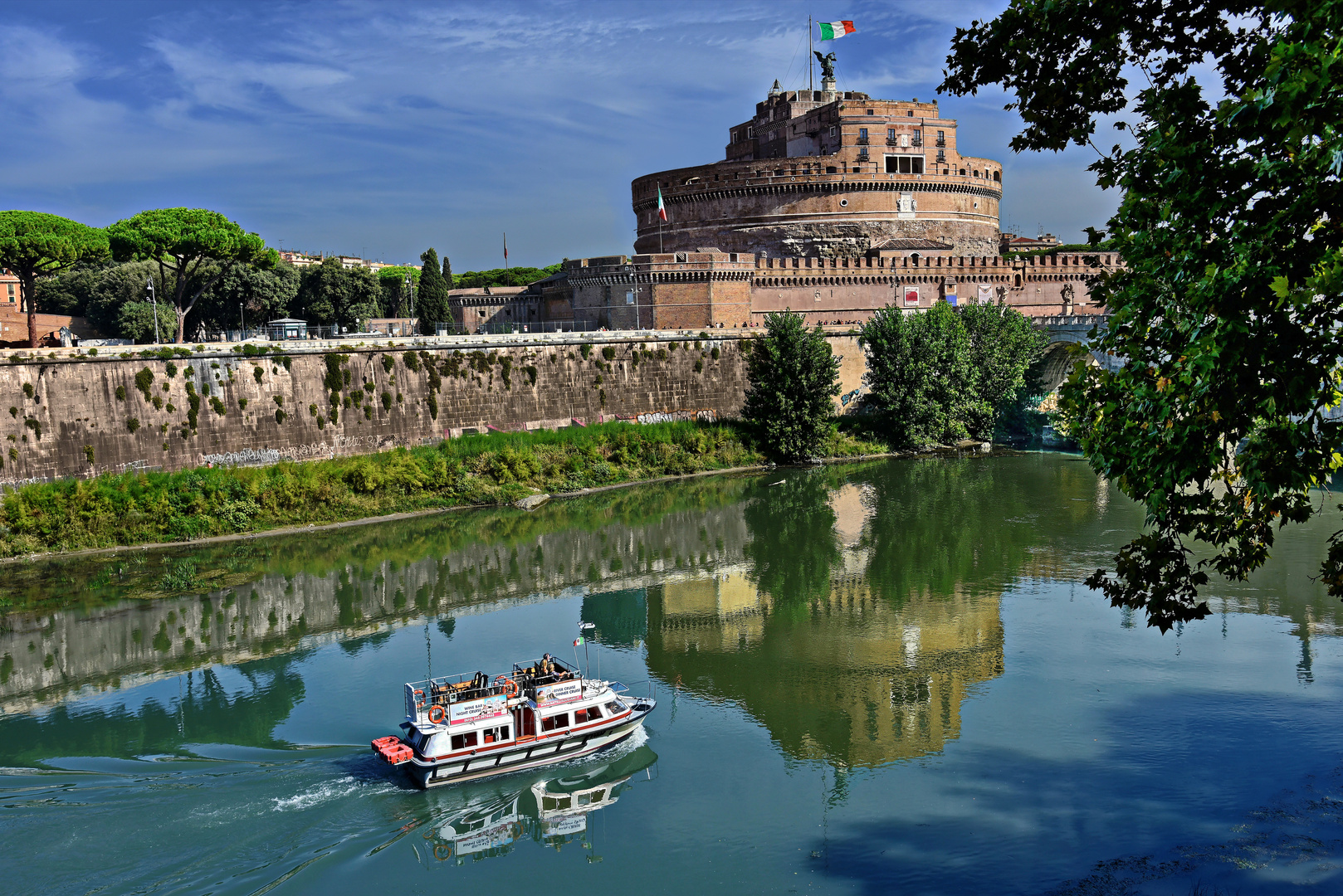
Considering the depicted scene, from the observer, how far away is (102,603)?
59.7ft

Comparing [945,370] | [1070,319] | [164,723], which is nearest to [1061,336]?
[1070,319]

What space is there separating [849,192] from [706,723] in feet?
119

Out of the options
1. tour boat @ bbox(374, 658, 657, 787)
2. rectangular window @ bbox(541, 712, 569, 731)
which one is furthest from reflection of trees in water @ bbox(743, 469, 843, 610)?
rectangular window @ bbox(541, 712, 569, 731)

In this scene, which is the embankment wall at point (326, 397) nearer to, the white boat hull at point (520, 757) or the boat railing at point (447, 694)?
the boat railing at point (447, 694)

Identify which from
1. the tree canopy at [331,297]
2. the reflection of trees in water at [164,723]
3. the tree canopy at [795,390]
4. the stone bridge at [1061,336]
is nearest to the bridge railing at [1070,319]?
the stone bridge at [1061,336]

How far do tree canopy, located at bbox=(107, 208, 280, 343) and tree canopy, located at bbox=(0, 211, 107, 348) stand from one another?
303 cm

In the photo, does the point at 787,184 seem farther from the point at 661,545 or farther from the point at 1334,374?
the point at 1334,374

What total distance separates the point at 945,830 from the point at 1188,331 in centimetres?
599

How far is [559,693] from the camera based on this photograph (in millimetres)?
12602

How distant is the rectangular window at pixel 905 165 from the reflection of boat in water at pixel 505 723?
3765 cm

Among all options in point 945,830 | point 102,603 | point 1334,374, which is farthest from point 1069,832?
point 102,603

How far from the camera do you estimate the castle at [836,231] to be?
41500mm

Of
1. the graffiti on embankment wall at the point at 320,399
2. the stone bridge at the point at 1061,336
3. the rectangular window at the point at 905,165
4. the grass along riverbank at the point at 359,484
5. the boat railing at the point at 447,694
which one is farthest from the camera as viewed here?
the rectangular window at the point at 905,165

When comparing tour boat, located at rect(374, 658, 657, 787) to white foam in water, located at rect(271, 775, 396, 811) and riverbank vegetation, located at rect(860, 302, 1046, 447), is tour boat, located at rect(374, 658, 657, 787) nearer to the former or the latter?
white foam in water, located at rect(271, 775, 396, 811)
